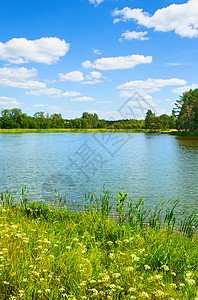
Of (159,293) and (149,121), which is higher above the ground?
(149,121)

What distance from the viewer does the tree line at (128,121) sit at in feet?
277

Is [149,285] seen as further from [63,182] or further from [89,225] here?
[63,182]

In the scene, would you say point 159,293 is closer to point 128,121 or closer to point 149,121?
point 128,121

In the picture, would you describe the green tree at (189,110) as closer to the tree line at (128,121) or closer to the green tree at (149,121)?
the tree line at (128,121)

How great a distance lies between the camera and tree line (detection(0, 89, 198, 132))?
8457cm

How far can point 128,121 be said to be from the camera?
4857 inches

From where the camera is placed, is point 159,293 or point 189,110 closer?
point 159,293

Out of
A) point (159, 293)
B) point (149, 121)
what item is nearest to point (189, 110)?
point (149, 121)

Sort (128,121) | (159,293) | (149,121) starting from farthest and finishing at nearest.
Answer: (149,121)
(128,121)
(159,293)

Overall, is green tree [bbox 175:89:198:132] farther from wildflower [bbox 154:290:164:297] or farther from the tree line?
wildflower [bbox 154:290:164:297]

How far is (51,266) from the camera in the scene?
13.3 feet

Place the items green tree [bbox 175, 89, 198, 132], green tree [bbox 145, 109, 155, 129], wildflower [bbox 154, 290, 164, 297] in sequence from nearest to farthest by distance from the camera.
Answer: wildflower [bbox 154, 290, 164, 297], green tree [bbox 175, 89, 198, 132], green tree [bbox 145, 109, 155, 129]

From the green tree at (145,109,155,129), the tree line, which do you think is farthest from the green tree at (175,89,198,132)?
the green tree at (145,109,155,129)

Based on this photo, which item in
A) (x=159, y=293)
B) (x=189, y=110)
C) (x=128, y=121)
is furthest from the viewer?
(x=128, y=121)
